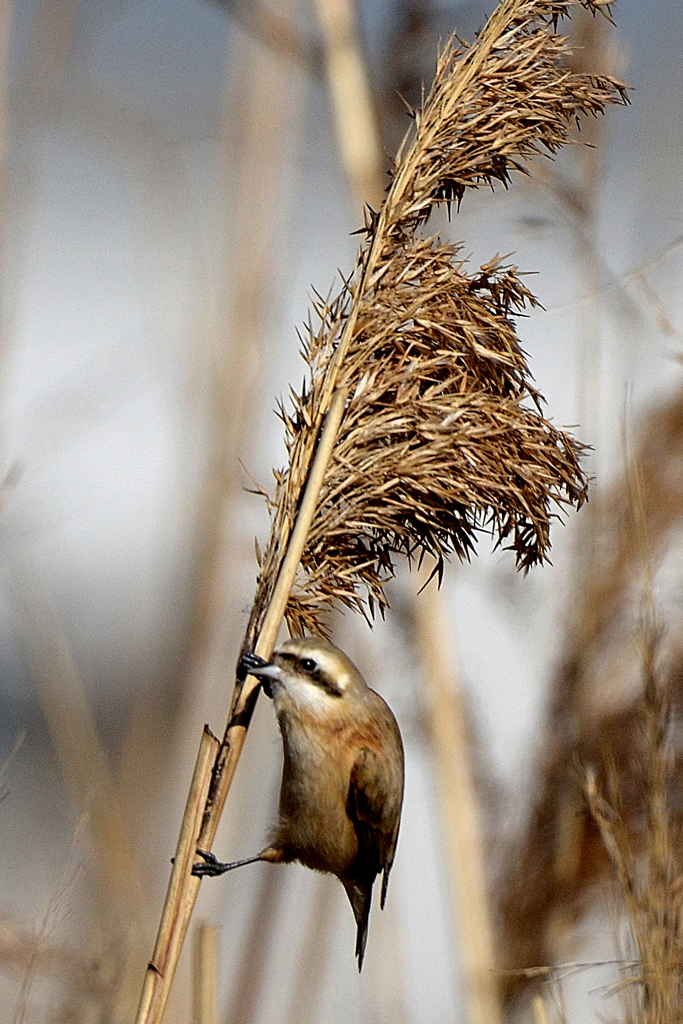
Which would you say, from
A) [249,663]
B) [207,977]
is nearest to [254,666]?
[249,663]

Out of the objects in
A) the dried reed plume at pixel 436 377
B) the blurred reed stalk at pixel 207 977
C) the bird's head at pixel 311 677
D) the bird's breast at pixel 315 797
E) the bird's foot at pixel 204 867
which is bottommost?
the blurred reed stalk at pixel 207 977

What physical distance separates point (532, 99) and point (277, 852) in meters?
0.86

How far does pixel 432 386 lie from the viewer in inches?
42.2

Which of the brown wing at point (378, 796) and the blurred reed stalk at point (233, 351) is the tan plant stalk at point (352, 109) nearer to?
the blurred reed stalk at point (233, 351)

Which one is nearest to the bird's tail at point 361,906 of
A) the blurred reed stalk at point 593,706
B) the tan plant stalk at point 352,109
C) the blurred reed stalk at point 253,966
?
the blurred reed stalk at point 253,966

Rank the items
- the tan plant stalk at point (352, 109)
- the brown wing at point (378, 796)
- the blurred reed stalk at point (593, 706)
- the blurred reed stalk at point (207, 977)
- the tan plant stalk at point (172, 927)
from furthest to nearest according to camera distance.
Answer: the blurred reed stalk at point (593, 706), the tan plant stalk at point (352, 109), the brown wing at point (378, 796), the blurred reed stalk at point (207, 977), the tan plant stalk at point (172, 927)

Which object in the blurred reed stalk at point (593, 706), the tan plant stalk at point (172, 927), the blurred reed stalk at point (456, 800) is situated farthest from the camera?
the blurred reed stalk at point (593, 706)

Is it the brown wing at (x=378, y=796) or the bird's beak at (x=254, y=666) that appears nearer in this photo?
the bird's beak at (x=254, y=666)

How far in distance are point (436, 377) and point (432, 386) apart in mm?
11

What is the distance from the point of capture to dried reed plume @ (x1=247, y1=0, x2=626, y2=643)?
102 cm

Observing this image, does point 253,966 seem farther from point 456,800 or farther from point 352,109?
point 352,109

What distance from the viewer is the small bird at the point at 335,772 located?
3.67 ft

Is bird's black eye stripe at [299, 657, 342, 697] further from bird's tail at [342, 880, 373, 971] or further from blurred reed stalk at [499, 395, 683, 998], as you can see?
blurred reed stalk at [499, 395, 683, 998]

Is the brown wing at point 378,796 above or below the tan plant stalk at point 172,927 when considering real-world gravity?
above
